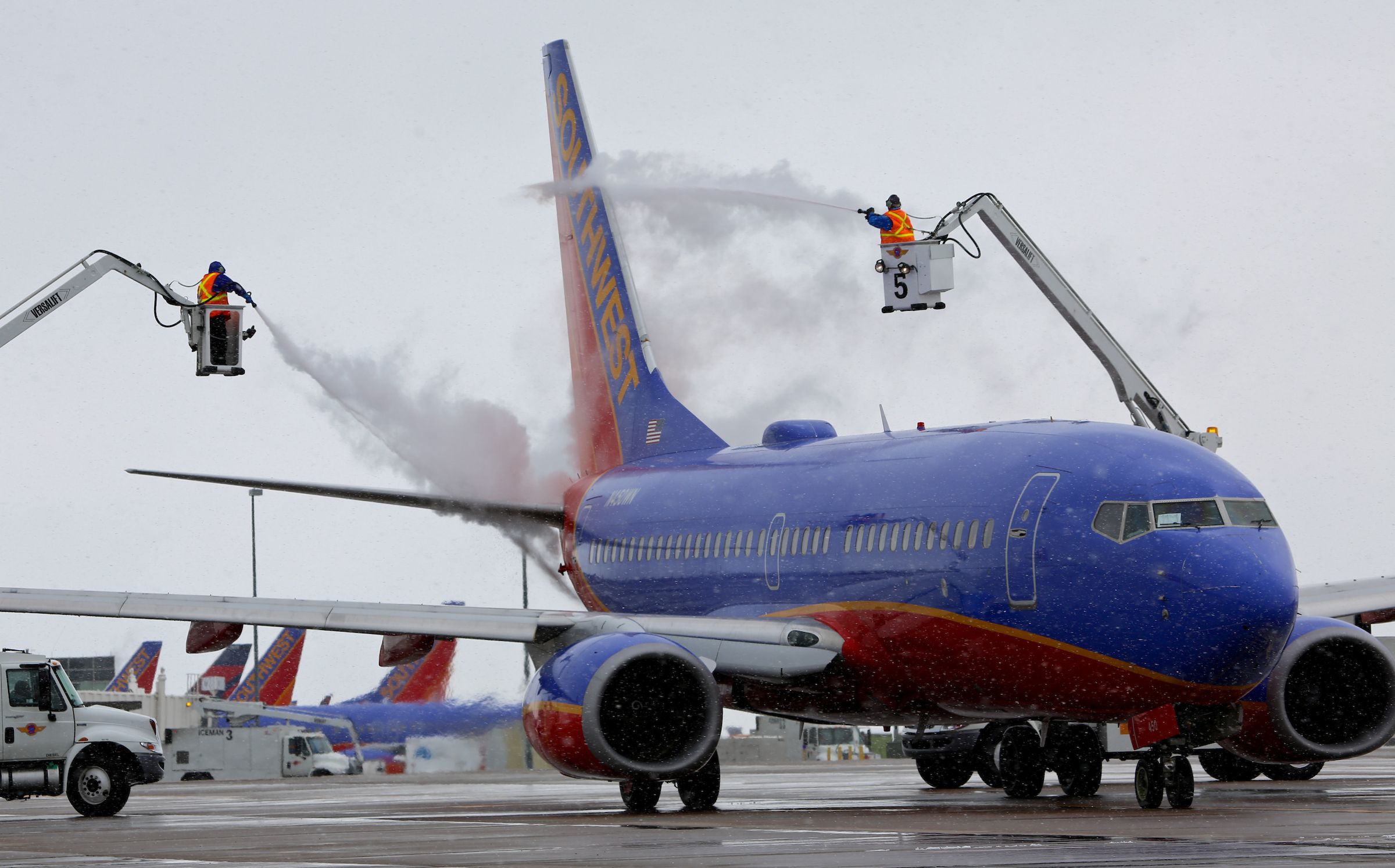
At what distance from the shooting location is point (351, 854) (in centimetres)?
1365

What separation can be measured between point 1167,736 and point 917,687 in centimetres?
292

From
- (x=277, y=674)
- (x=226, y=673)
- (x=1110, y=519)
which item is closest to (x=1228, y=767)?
(x=1110, y=519)

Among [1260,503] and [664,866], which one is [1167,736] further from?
[664,866]

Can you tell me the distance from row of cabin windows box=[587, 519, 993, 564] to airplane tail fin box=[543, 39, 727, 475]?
2.06 metres

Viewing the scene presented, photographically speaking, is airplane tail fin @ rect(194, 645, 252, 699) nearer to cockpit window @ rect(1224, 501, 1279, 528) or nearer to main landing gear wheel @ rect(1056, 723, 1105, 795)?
main landing gear wheel @ rect(1056, 723, 1105, 795)

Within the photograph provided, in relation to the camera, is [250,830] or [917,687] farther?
[917,687]

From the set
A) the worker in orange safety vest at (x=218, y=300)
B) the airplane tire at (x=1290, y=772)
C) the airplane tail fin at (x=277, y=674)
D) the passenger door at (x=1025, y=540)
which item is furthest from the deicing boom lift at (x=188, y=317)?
the airplane tail fin at (x=277, y=674)

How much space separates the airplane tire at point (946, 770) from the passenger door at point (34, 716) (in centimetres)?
1015

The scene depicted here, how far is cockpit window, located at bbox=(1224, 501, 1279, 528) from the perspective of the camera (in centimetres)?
1705

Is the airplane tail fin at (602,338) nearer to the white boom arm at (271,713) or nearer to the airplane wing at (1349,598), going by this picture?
the airplane wing at (1349,598)

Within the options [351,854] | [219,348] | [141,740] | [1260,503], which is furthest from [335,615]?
[1260,503]

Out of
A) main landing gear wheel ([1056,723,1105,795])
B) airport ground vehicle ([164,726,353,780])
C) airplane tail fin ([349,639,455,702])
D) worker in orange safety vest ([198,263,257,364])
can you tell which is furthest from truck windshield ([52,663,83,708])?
airplane tail fin ([349,639,455,702])

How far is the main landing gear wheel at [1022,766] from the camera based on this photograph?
20984 millimetres

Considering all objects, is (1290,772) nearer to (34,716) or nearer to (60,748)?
(60,748)
